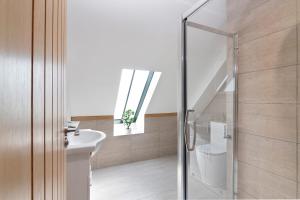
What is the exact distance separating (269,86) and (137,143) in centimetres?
263

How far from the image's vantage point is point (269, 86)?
4.60 ft

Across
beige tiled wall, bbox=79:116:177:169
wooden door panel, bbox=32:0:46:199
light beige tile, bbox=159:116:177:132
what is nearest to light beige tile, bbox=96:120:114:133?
beige tiled wall, bbox=79:116:177:169

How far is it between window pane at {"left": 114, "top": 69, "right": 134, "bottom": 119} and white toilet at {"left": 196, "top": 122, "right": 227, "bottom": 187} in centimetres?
176

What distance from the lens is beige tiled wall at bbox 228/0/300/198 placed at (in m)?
1.26

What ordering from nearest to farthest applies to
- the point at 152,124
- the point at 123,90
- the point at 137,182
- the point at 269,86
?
the point at 269,86, the point at 137,182, the point at 123,90, the point at 152,124

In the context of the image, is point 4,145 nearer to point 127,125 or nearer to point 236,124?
point 236,124

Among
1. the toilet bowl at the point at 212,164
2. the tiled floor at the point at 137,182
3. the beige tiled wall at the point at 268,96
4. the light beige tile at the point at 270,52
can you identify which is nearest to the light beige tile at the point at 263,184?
the beige tiled wall at the point at 268,96

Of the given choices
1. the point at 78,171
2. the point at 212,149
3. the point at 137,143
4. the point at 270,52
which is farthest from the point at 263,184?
the point at 137,143

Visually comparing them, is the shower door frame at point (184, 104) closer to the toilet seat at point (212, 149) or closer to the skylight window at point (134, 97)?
the toilet seat at point (212, 149)

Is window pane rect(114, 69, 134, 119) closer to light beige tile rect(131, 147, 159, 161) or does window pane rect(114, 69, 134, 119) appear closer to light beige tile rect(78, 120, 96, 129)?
light beige tile rect(78, 120, 96, 129)

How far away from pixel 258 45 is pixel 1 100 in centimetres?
170

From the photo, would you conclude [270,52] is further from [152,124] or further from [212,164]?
[152,124]

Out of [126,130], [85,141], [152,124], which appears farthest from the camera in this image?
[152,124]

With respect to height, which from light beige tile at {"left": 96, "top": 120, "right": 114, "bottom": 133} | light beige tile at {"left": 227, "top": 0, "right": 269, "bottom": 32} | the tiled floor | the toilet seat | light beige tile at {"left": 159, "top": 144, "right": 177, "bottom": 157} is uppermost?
light beige tile at {"left": 227, "top": 0, "right": 269, "bottom": 32}
